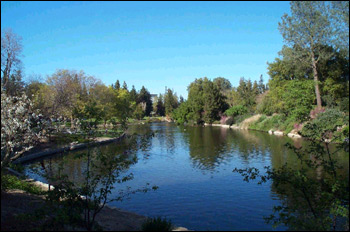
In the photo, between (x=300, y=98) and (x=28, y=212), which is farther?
(x=300, y=98)

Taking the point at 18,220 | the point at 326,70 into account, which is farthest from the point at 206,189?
the point at 326,70

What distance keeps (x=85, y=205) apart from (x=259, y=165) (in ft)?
48.7

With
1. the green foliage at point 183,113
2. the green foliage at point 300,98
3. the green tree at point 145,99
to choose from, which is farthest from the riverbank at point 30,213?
the green tree at point 145,99

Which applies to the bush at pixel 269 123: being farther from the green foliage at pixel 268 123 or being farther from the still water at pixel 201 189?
the still water at pixel 201 189

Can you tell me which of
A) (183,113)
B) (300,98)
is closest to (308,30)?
(300,98)

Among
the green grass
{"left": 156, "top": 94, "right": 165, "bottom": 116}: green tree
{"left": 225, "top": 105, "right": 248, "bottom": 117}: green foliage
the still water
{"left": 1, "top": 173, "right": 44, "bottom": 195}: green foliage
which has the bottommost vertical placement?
the still water

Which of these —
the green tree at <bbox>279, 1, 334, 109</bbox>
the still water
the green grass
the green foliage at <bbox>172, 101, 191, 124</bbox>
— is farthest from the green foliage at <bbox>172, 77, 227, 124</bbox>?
the still water

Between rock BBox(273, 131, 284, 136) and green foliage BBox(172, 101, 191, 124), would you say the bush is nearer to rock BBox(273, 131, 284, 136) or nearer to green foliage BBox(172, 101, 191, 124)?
rock BBox(273, 131, 284, 136)

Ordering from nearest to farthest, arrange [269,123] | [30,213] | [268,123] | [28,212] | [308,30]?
[30,213] → [28,212] → [308,30] → [269,123] → [268,123]

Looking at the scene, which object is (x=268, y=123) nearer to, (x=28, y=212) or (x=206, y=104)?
(x=206, y=104)

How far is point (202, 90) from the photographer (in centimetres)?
8062

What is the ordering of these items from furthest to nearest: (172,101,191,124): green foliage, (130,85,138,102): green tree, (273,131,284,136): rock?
1. (130,85,138,102): green tree
2. (172,101,191,124): green foliage
3. (273,131,284,136): rock

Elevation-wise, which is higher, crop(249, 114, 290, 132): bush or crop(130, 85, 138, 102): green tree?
crop(130, 85, 138, 102): green tree

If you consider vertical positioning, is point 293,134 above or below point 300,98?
below
